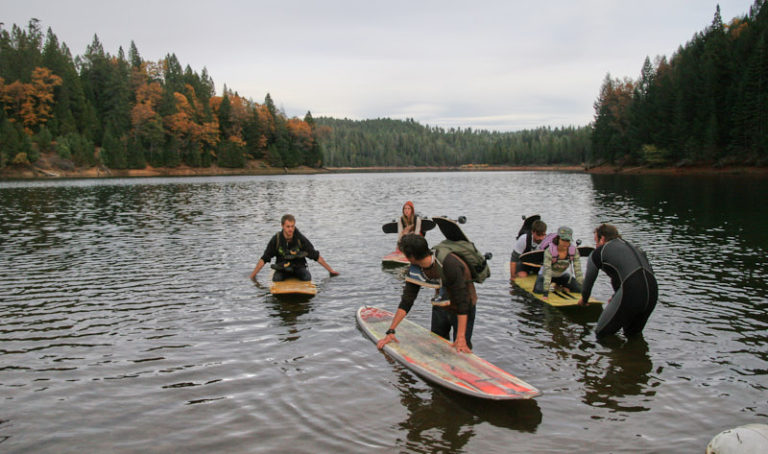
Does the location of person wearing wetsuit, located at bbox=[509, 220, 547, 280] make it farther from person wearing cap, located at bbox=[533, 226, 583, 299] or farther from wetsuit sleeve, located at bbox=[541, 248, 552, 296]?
wetsuit sleeve, located at bbox=[541, 248, 552, 296]

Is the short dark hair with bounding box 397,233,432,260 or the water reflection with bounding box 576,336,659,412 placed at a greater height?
the short dark hair with bounding box 397,233,432,260

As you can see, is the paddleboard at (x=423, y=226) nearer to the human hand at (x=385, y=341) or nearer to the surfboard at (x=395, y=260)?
the surfboard at (x=395, y=260)

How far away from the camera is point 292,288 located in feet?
43.0

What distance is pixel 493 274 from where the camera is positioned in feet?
52.2

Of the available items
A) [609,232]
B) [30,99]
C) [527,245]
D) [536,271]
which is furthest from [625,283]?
[30,99]

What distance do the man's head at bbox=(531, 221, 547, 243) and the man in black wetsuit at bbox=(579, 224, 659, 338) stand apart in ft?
11.7

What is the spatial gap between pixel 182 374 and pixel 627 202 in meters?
41.5

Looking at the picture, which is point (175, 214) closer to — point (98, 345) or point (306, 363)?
point (98, 345)

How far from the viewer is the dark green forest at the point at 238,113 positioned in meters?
78.4

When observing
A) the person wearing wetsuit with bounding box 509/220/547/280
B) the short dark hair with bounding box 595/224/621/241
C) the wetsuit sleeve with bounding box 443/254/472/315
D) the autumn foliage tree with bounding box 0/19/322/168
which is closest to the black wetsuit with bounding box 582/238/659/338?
the short dark hair with bounding box 595/224/621/241

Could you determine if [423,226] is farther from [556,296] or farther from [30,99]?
[30,99]

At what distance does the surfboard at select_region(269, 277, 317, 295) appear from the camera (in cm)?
1305

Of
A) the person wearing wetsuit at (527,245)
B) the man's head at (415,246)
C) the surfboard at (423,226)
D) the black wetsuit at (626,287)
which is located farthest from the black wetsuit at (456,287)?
the surfboard at (423,226)

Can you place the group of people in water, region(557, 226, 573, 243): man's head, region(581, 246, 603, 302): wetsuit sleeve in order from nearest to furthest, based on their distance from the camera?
the group of people in water → region(581, 246, 603, 302): wetsuit sleeve → region(557, 226, 573, 243): man's head
